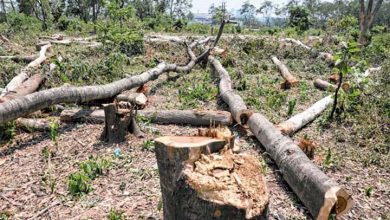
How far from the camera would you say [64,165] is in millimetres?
4094

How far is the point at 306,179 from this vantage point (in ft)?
11.2

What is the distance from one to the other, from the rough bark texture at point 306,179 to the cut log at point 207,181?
123cm

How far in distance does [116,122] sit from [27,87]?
2.71m

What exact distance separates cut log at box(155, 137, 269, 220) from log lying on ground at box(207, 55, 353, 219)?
4.03ft

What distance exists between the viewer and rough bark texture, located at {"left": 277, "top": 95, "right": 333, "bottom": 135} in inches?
203

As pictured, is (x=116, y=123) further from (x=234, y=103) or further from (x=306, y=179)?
(x=306, y=179)

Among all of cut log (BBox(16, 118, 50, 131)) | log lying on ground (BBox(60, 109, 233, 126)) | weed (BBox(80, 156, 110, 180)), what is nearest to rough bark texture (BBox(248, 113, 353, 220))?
log lying on ground (BBox(60, 109, 233, 126))

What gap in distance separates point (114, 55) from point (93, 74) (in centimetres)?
140

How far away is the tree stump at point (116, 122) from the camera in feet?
14.9

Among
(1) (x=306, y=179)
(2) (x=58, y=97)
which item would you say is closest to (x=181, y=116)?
(2) (x=58, y=97)

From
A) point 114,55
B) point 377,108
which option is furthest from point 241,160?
point 114,55

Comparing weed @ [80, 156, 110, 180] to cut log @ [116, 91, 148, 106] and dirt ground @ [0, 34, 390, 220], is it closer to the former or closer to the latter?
dirt ground @ [0, 34, 390, 220]

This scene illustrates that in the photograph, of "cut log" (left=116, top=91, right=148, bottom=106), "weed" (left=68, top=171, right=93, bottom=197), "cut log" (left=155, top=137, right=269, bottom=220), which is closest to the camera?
"cut log" (left=155, top=137, right=269, bottom=220)

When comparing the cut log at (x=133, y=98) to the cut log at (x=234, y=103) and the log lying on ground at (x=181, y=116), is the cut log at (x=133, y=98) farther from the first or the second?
the cut log at (x=234, y=103)
